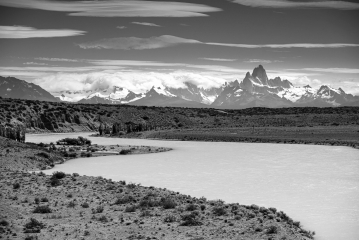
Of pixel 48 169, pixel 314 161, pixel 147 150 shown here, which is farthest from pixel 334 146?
pixel 48 169

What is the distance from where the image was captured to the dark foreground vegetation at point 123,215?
16234mm

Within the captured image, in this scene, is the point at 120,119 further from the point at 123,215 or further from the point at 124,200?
the point at 123,215

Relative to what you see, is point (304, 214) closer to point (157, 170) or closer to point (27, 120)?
point (157, 170)

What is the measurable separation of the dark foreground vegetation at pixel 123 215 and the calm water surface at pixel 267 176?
6.31ft

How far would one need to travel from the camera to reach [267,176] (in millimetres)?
29953

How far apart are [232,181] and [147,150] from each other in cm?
2039

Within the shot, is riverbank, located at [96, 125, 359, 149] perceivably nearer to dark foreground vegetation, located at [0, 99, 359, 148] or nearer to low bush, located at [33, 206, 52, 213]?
dark foreground vegetation, located at [0, 99, 359, 148]

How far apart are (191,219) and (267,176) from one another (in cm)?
1313

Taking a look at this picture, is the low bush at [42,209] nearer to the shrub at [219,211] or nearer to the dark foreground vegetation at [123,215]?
the dark foreground vegetation at [123,215]

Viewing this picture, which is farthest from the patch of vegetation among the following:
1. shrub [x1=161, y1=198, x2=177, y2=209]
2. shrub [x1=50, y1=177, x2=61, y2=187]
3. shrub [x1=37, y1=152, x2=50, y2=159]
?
shrub [x1=37, y1=152, x2=50, y2=159]

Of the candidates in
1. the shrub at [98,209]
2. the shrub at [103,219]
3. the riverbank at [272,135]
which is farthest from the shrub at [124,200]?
the riverbank at [272,135]

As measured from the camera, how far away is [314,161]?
37625 mm

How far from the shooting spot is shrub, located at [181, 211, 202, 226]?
17484 mm

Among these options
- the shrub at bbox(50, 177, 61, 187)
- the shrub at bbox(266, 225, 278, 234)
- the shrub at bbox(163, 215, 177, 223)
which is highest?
the shrub at bbox(266, 225, 278, 234)
